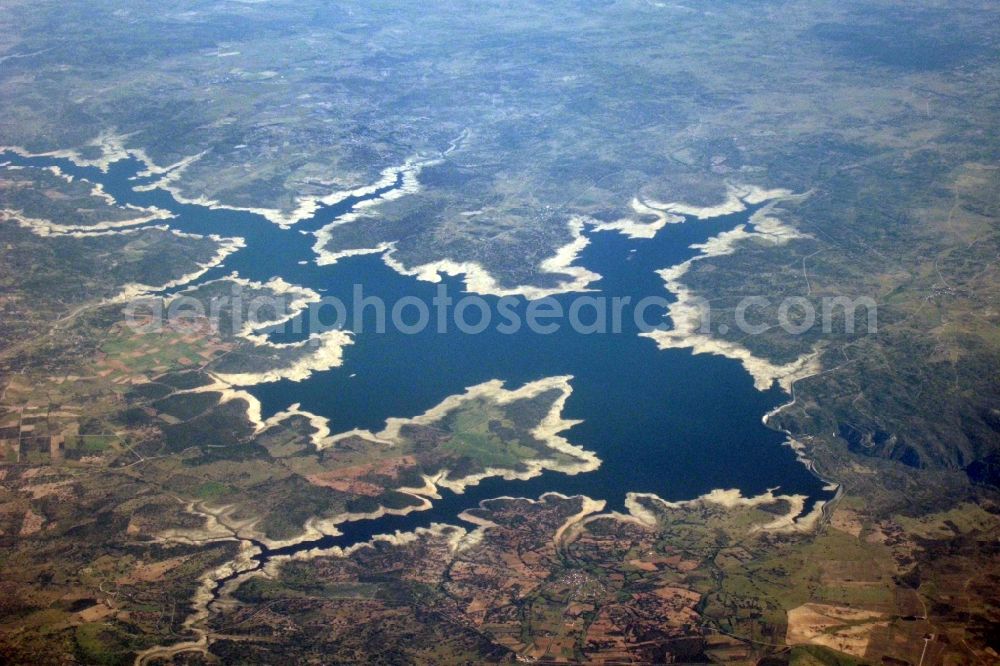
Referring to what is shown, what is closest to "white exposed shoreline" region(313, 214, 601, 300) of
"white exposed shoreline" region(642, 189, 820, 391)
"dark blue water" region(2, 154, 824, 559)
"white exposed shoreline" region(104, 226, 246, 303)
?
A: "dark blue water" region(2, 154, 824, 559)

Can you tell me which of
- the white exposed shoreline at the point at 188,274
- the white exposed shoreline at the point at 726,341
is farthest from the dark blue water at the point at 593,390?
the white exposed shoreline at the point at 188,274

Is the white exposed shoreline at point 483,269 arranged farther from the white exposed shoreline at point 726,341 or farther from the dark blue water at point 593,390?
the white exposed shoreline at point 726,341

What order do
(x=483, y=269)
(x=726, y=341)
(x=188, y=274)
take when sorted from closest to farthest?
1. (x=726, y=341)
2. (x=188, y=274)
3. (x=483, y=269)

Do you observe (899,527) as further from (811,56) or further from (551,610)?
(811,56)

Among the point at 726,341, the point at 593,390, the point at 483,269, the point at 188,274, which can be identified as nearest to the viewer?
the point at 593,390

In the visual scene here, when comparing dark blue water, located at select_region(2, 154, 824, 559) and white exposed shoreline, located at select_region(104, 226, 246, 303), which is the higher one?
white exposed shoreline, located at select_region(104, 226, 246, 303)

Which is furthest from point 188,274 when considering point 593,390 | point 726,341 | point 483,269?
point 726,341

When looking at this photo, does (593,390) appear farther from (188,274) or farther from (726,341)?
(188,274)

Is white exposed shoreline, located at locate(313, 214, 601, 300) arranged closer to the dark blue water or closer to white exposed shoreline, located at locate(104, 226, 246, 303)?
the dark blue water

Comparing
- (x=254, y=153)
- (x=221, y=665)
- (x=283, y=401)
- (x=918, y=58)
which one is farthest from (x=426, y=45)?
(x=221, y=665)
